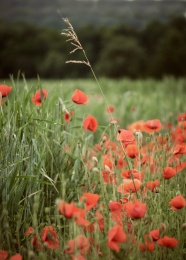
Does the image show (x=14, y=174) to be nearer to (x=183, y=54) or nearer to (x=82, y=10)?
(x=183, y=54)

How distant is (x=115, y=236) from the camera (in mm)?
1155

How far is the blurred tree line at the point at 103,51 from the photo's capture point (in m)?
22.0

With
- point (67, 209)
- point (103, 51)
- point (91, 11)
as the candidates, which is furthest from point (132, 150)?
point (91, 11)

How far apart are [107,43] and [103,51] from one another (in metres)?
1.04

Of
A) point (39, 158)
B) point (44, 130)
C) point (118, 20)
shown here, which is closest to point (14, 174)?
point (39, 158)

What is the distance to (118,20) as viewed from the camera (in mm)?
32500

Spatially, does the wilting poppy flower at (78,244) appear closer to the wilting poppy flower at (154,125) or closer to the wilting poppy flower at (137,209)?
the wilting poppy flower at (137,209)

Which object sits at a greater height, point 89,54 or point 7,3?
point 7,3

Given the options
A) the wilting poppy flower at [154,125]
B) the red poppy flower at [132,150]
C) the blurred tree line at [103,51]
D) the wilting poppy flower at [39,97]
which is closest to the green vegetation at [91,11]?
the blurred tree line at [103,51]

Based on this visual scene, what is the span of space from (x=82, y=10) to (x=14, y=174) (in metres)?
37.4

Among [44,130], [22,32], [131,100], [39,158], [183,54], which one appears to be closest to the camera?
[39,158]

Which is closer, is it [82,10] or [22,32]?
[22,32]

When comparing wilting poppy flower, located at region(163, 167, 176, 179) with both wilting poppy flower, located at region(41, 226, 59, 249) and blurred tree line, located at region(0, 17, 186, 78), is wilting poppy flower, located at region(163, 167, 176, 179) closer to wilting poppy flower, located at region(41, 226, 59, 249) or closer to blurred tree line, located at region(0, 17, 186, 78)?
wilting poppy flower, located at region(41, 226, 59, 249)

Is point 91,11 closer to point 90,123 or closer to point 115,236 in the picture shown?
point 90,123
